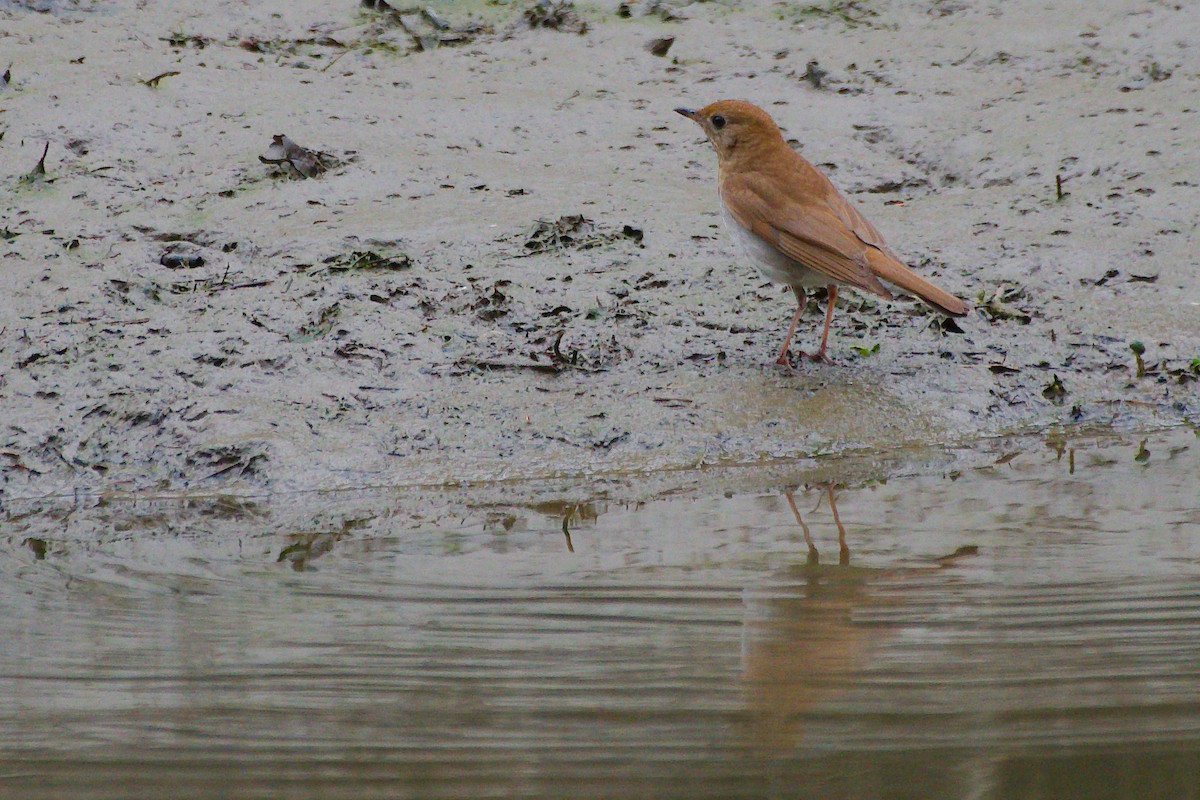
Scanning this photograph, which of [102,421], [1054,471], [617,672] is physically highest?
[617,672]

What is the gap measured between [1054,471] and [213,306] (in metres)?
3.31

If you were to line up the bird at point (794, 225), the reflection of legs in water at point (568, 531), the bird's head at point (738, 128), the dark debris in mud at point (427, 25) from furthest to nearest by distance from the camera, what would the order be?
the dark debris in mud at point (427, 25) < the bird's head at point (738, 128) < the bird at point (794, 225) < the reflection of legs in water at point (568, 531)

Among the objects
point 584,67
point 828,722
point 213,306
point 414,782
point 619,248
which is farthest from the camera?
point 584,67

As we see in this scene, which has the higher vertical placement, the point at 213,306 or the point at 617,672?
the point at 617,672

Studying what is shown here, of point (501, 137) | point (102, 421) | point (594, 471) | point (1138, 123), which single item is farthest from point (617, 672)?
point (1138, 123)

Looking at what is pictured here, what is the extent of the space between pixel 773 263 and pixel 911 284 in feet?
2.00

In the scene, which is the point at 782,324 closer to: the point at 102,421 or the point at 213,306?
the point at 213,306

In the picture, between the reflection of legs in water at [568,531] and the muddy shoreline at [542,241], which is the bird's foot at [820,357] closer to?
the muddy shoreline at [542,241]

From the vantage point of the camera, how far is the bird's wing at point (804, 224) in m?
4.97

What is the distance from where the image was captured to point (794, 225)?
5105mm

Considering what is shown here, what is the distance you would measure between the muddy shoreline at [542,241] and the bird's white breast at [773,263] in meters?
0.36

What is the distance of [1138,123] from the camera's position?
23.7 feet

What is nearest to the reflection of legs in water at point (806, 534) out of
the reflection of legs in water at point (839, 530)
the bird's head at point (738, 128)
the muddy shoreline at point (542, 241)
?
the reflection of legs in water at point (839, 530)

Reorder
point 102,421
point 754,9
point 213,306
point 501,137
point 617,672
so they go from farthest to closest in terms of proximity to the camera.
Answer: point 754,9 → point 501,137 → point 213,306 → point 102,421 → point 617,672
